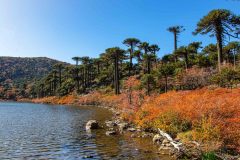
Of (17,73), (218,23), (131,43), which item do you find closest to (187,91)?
(218,23)

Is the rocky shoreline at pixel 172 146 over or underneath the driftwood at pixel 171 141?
underneath

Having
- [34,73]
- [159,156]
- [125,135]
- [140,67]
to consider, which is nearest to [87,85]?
[140,67]

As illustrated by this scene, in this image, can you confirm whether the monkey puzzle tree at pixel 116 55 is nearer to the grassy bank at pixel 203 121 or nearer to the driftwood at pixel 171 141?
the grassy bank at pixel 203 121

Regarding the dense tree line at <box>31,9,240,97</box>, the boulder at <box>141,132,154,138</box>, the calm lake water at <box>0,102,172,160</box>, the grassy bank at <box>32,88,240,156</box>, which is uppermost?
the dense tree line at <box>31,9,240,97</box>

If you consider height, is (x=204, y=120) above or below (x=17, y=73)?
below

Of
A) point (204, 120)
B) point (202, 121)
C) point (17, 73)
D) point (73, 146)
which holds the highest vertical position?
point (17, 73)

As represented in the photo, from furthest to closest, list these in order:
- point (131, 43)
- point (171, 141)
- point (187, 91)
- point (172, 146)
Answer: point (131, 43) < point (187, 91) < point (172, 146) < point (171, 141)

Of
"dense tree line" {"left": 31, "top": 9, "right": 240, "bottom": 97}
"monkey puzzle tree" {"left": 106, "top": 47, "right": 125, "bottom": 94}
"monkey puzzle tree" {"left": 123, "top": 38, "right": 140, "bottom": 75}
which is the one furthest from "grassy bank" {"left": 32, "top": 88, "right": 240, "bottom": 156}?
"monkey puzzle tree" {"left": 123, "top": 38, "right": 140, "bottom": 75}

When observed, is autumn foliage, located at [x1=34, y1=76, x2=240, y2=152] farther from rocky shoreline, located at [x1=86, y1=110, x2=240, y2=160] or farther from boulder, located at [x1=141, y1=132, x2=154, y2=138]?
boulder, located at [x1=141, y1=132, x2=154, y2=138]

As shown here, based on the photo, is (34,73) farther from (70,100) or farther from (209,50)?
(209,50)

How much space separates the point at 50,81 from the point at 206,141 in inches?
4131

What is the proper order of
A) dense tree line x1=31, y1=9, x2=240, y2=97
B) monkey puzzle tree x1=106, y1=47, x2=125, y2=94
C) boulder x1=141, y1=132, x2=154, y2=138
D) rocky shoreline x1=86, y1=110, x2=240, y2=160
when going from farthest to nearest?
1. monkey puzzle tree x1=106, y1=47, x2=125, y2=94
2. dense tree line x1=31, y1=9, x2=240, y2=97
3. boulder x1=141, y1=132, x2=154, y2=138
4. rocky shoreline x1=86, y1=110, x2=240, y2=160

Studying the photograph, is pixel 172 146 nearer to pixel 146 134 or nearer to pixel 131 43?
pixel 146 134

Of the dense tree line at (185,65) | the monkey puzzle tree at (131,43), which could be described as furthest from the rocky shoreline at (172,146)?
the monkey puzzle tree at (131,43)
